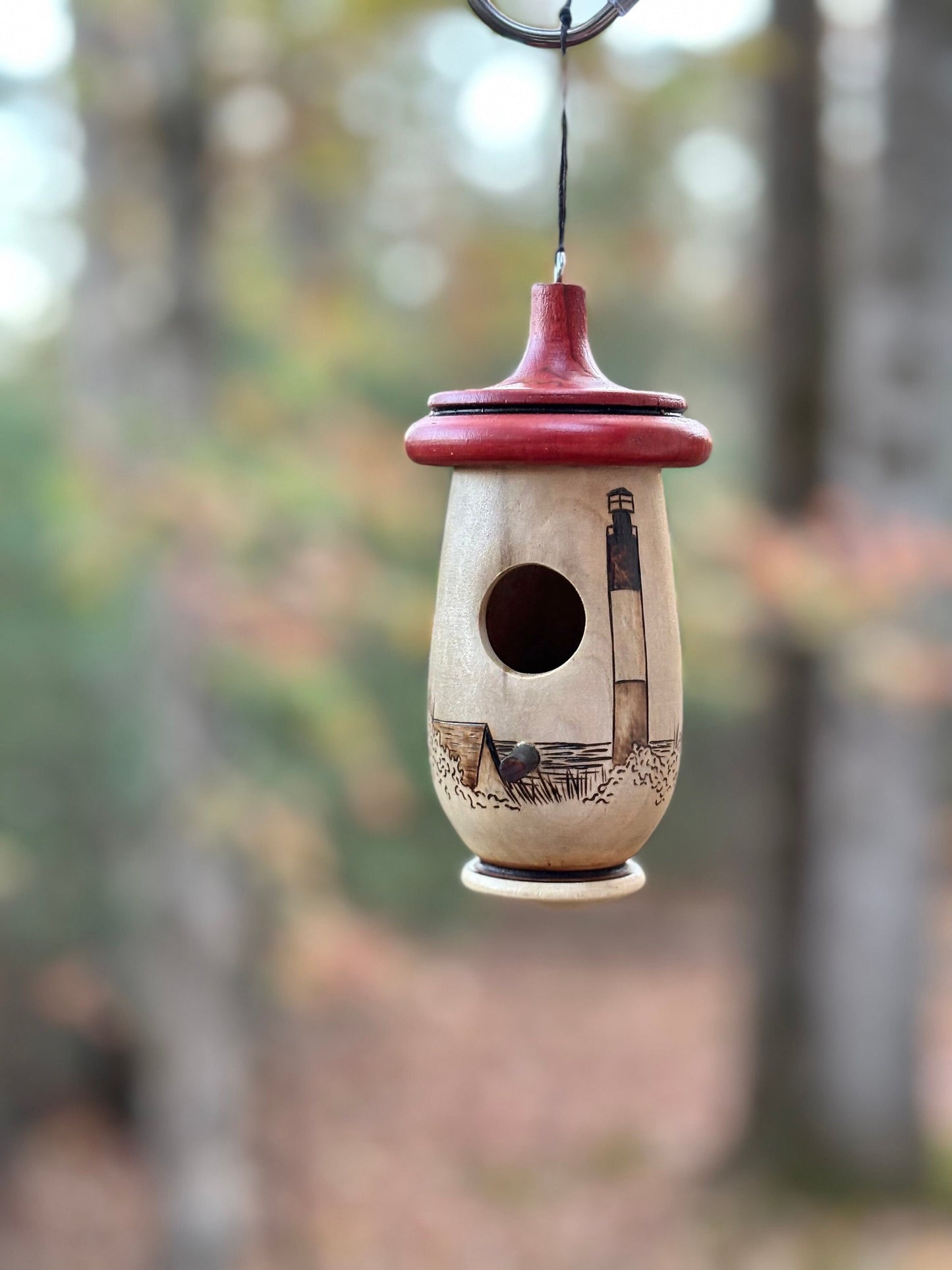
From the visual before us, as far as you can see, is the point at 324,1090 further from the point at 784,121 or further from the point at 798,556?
the point at 784,121

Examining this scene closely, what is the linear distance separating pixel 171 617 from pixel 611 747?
11.6ft

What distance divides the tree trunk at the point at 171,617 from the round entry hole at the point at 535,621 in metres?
2.86

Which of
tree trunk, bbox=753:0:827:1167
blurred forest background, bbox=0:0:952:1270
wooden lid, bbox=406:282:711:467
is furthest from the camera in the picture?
tree trunk, bbox=753:0:827:1167

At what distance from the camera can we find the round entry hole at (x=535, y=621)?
250 centimetres

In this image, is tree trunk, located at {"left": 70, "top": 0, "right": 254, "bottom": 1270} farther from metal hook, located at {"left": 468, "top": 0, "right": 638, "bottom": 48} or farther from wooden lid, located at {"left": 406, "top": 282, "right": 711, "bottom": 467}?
metal hook, located at {"left": 468, "top": 0, "right": 638, "bottom": 48}

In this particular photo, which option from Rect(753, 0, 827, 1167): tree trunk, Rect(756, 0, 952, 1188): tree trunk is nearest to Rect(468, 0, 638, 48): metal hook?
Rect(756, 0, 952, 1188): tree trunk

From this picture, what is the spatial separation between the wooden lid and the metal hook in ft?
1.21

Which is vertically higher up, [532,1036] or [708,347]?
[708,347]

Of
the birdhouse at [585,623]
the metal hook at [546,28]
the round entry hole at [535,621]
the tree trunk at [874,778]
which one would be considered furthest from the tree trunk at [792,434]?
the metal hook at [546,28]

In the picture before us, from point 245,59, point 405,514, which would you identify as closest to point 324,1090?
point 405,514

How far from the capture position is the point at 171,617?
5.44 meters

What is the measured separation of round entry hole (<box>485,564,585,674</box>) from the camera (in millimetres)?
2498

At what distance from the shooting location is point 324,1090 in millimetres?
8242

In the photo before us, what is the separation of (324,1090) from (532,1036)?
1.62 m
